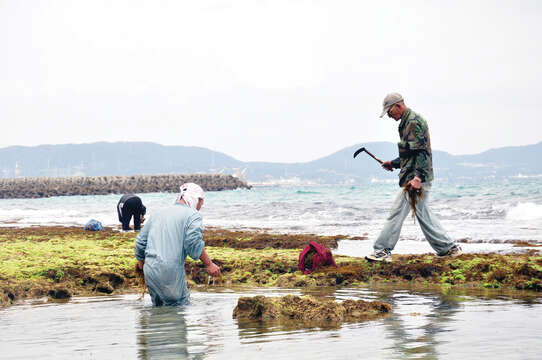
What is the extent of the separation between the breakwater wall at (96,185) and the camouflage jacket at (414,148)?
75.1 metres

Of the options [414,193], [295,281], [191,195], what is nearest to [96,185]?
[295,281]

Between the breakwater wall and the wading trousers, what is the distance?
74.9 m

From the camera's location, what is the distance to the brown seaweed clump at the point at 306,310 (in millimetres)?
5438

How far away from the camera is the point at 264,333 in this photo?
4977mm

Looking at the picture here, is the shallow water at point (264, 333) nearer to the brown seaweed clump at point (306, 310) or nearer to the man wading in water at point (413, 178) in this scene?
the brown seaweed clump at point (306, 310)

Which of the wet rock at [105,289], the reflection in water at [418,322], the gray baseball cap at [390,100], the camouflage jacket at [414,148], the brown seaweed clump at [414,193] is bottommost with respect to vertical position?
the wet rock at [105,289]

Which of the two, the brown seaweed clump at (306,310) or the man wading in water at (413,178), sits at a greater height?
the man wading in water at (413,178)

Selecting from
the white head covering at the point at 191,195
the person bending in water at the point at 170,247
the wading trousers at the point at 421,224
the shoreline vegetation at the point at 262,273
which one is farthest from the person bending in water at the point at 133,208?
the person bending in water at the point at 170,247

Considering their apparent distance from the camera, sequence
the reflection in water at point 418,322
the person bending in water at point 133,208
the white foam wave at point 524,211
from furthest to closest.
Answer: the white foam wave at point 524,211, the person bending in water at point 133,208, the reflection in water at point 418,322

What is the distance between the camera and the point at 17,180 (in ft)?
284

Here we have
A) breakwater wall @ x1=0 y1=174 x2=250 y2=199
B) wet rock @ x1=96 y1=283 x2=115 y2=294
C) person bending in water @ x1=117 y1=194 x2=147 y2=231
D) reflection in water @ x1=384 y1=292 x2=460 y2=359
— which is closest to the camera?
reflection in water @ x1=384 y1=292 x2=460 y2=359

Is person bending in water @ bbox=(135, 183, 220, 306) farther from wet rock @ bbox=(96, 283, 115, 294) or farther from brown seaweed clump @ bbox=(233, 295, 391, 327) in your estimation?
wet rock @ bbox=(96, 283, 115, 294)

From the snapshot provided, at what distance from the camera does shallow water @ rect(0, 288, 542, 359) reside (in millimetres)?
4293

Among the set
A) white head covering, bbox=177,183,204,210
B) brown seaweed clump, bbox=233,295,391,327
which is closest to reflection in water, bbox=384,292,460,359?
brown seaweed clump, bbox=233,295,391,327
